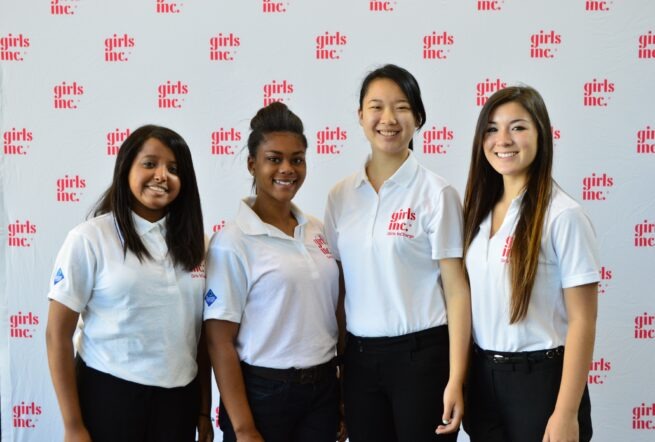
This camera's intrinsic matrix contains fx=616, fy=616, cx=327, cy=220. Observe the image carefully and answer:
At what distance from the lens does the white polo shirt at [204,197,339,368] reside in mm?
1690

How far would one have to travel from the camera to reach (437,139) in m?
2.90

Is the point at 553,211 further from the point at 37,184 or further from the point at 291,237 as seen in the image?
the point at 37,184

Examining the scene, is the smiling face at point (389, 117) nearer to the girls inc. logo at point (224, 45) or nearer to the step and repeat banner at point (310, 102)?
the step and repeat banner at point (310, 102)

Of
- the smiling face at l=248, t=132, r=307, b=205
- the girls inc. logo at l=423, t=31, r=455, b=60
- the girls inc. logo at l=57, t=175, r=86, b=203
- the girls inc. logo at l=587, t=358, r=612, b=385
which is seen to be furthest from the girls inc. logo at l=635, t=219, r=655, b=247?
the girls inc. logo at l=57, t=175, r=86, b=203

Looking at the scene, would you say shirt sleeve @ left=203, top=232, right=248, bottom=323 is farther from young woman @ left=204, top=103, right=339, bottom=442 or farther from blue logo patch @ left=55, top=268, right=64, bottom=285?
blue logo patch @ left=55, top=268, right=64, bottom=285

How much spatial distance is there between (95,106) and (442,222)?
1.98 meters

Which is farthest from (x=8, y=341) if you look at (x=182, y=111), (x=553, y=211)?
(x=553, y=211)

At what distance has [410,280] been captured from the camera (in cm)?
173

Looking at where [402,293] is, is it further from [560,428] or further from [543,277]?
[560,428]

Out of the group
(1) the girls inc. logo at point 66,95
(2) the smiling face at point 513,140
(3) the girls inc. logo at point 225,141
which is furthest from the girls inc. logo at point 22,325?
(2) the smiling face at point 513,140

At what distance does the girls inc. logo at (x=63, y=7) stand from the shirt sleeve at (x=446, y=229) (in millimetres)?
2165

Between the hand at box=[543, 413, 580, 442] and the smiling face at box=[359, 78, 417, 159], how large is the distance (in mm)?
838

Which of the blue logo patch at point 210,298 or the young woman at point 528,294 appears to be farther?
the blue logo patch at point 210,298

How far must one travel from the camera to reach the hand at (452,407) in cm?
166
